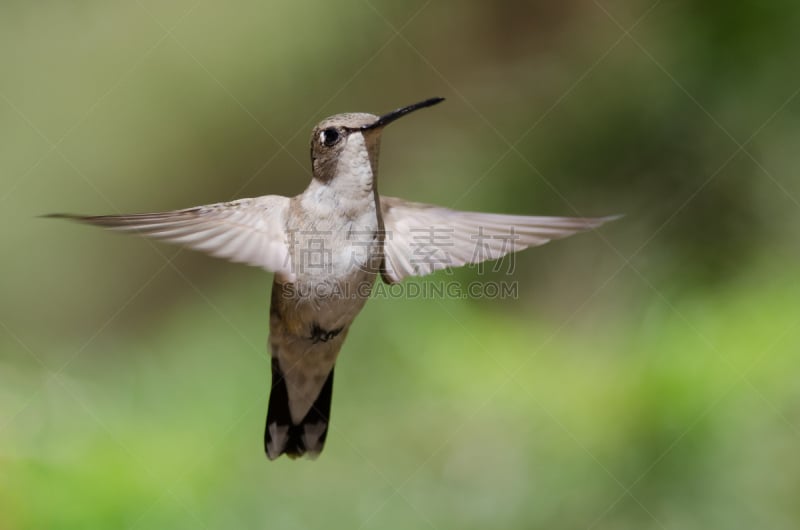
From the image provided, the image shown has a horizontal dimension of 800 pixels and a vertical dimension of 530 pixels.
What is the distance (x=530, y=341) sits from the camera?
2.10 meters

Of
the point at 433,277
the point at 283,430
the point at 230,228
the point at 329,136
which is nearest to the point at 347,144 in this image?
the point at 329,136

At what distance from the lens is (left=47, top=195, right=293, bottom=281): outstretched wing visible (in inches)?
35.1

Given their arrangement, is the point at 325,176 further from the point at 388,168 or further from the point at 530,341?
Answer: the point at 388,168

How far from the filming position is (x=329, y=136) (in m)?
1.10

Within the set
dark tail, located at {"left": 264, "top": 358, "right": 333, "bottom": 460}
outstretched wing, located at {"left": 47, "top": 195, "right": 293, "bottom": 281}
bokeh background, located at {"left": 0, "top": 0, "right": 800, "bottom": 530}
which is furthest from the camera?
bokeh background, located at {"left": 0, "top": 0, "right": 800, "bottom": 530}

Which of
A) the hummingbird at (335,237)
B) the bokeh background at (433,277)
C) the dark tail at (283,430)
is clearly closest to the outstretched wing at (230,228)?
the hummingbird at (335,237)

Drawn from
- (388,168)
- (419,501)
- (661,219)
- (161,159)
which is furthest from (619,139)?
(161,159)

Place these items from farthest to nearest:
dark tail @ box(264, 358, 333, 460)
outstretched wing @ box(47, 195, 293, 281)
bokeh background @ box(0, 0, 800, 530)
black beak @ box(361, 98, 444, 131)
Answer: bokeh background @ box(0, 0, 800, 530), dark tail @ box(264, 358, 333, 460), black beak @ box(361, 98, 444, 131), outstretched wing @ box(47, 195, 293, 281)

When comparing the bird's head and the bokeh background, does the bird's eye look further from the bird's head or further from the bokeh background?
the bokeh background

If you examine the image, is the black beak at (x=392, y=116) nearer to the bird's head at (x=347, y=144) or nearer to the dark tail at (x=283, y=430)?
the bird's head at (x=347, y=144)

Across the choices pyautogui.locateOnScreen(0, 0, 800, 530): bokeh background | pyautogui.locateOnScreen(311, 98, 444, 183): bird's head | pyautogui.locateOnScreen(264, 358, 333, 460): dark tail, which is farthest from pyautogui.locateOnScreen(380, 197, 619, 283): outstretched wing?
pyautogui.locateOnScreen(0, 0, 800, 530): bokeh background

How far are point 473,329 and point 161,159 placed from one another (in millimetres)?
1281

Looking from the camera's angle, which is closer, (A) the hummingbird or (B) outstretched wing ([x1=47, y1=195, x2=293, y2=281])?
(B) outstretched wing ([x1=47, y1=195, x2=293, y2=281])

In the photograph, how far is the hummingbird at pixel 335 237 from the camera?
1.03m
